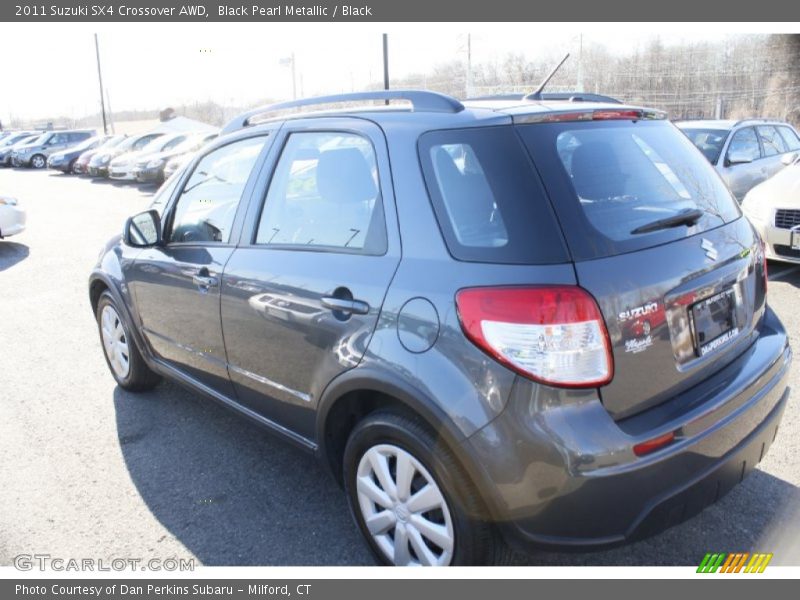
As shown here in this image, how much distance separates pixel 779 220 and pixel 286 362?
5762 millimetres

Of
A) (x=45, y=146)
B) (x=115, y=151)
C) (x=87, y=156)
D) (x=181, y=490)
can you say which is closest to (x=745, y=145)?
(x=181, y=490)

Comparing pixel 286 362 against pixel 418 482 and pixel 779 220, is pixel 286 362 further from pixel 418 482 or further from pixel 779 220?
pixel 779 220

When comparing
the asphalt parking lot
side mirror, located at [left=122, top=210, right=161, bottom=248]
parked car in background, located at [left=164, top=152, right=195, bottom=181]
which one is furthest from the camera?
parked car in background, located at [left=164, top=152, right=195, bottom=181]

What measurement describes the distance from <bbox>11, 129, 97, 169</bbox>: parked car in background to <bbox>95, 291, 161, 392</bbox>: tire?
32.1 m

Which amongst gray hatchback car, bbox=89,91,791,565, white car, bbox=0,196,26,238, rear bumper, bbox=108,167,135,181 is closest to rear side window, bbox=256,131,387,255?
gray hatchback car, bbox=89,91,791,565

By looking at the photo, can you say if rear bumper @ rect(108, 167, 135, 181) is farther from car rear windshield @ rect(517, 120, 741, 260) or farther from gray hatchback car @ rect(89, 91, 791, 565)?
car rear windshield @ rect(517, 120, 741, 260)

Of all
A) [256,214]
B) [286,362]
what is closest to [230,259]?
[256,214]

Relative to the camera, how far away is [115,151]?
23859mm

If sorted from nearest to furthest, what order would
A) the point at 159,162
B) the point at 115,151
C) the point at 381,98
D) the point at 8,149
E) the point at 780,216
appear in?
the point at 381,98 → the point at 780,216 → the point at 159,162 → the point at 115,151 → the point at 8,149

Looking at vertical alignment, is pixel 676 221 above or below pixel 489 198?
below

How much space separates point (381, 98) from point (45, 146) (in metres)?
35.7

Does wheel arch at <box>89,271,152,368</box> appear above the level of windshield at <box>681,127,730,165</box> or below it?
below

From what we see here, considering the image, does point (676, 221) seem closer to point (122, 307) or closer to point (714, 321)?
point (714, 321)

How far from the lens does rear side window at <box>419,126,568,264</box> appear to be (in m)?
2.05
